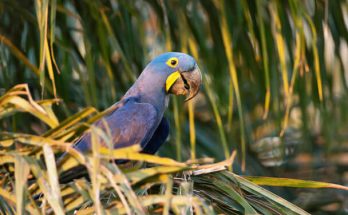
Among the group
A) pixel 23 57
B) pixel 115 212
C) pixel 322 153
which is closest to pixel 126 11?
pixel 23 57

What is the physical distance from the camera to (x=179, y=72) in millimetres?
2361

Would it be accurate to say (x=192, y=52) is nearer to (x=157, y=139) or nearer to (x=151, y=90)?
(x=151, y=90)

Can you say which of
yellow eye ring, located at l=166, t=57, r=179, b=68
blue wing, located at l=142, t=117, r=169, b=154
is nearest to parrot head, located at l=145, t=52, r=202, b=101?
yellow eye ring, located at l=166, t=57, r=179, b=68

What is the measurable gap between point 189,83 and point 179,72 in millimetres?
48

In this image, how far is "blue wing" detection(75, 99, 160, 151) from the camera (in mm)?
2117

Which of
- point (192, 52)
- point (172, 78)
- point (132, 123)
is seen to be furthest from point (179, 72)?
point (132, 123)

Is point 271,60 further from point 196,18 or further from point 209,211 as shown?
point 209,211

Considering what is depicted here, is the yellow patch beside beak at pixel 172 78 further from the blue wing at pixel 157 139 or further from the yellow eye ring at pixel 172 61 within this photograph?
the blue wing at pixel 157 139

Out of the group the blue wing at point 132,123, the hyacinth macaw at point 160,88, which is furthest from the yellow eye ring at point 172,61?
the blue wing at point 132,123

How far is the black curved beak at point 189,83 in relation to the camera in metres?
2.34

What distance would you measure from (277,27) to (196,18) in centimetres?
39

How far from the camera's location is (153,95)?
92.5 inches

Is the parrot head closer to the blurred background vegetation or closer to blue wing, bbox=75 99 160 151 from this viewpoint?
the blurred background vegetation

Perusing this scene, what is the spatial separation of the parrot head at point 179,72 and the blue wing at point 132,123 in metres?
0.14
